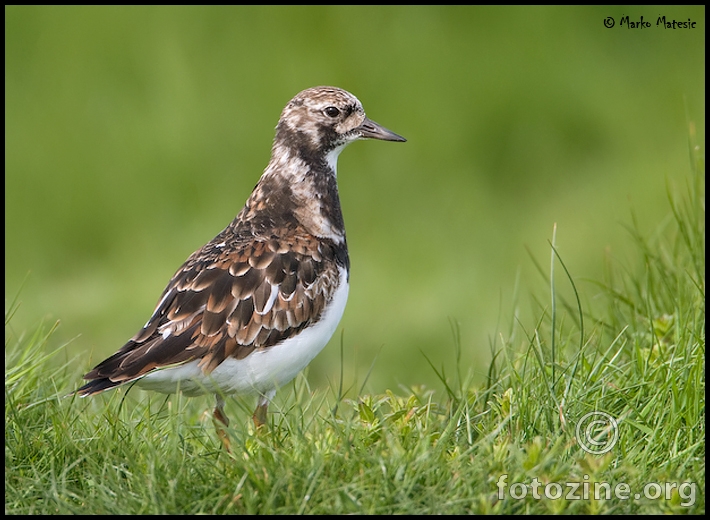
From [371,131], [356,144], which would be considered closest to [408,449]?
[371,131]

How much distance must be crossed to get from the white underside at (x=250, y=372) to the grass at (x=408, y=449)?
16 centimetres

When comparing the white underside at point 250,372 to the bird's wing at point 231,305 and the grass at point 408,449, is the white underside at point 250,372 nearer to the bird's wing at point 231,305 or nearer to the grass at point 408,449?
the bird's wing at point 231,305

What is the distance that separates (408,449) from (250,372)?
1305 millimetres

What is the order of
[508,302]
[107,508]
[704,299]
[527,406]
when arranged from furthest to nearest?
[508,302] < [704,299] < [527,406] < [107,508]

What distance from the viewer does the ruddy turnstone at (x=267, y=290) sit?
17.0 feet

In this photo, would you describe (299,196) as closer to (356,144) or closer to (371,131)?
→ (371,131)

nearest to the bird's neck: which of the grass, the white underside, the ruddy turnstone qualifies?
the ruddy turnstone

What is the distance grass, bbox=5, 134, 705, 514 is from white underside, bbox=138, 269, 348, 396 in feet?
0.53

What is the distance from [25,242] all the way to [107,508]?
8.46 metres

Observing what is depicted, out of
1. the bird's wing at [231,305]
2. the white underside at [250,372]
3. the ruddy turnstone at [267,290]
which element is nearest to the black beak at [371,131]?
the ruddy turnstone at [267,290]

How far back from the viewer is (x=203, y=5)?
12.2m

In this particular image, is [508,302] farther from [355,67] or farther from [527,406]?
[527,406]

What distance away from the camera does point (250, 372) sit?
527 cm

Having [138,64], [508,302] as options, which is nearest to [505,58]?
[508,302]
